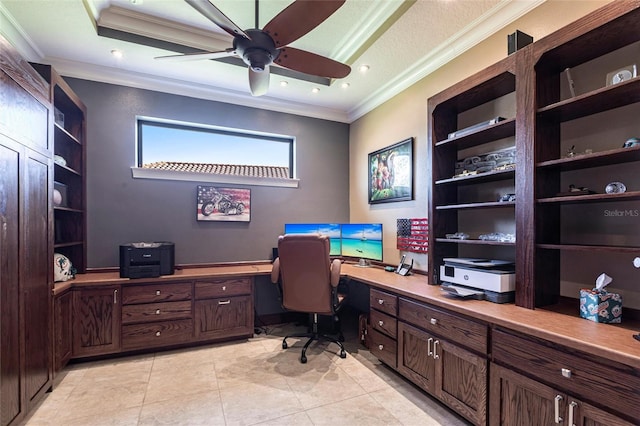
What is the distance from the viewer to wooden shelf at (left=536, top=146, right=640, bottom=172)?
1479 millimetres

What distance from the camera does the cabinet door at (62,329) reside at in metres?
2.42

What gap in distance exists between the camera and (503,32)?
7.66ft

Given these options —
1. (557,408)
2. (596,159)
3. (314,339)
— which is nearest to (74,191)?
(314,339)

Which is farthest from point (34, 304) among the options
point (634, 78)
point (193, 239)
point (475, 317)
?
point (634, 78)

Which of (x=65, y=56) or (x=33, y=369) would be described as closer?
(x=33, y=369)

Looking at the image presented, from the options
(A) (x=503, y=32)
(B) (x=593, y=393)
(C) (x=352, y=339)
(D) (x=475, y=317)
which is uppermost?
(A) (x=503, y=32)

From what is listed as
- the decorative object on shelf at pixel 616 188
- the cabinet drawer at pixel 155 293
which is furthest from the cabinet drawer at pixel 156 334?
the decorative object on shelf at pixel 616 188

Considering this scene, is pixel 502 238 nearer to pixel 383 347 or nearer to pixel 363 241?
pixel 383 347

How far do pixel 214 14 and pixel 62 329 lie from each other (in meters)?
2.77

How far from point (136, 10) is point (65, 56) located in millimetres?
1058

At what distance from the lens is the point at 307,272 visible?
2.83 metres

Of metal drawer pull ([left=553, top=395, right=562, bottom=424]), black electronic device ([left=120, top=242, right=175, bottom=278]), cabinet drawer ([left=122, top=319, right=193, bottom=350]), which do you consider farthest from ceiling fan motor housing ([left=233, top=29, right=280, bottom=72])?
cabinet drawer ([left=122, top=319, right=193, bottom=350])

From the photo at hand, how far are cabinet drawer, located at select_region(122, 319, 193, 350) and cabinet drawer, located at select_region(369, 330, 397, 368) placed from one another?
1836mm

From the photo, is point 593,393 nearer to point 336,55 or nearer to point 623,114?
point 623,114
